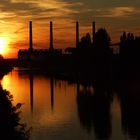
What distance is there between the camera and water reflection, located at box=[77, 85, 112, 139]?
22.0 metres

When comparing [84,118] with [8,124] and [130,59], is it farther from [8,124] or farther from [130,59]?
[130,59]

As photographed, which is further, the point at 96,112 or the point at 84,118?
the point at 96,112

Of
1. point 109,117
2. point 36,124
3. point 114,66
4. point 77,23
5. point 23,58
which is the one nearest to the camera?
point 36,124

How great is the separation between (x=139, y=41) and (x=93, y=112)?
33.2 metres

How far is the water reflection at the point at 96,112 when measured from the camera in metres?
22.0

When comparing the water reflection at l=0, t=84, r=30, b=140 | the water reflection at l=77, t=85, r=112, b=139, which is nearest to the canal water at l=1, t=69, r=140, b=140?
the water reflection at l=77, t=85, r=112, b=139

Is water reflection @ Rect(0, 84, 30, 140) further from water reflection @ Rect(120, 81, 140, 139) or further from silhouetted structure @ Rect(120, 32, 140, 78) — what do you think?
silhouetted structure @ Rect(120, 32, 140, 78)

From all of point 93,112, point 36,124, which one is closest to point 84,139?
point 36,124

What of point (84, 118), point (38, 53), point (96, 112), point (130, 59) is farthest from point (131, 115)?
point (38, 53)

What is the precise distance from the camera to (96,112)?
2820 centimetres

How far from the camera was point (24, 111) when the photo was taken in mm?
28781

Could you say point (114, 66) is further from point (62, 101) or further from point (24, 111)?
point (24, 111)

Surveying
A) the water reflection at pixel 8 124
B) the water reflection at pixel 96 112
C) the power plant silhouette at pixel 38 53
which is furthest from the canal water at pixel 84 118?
the power plant silhouette at pixel 38 53

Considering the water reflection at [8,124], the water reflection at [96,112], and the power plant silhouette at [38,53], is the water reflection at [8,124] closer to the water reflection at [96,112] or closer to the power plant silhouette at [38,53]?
the water reflection at [96,112]
